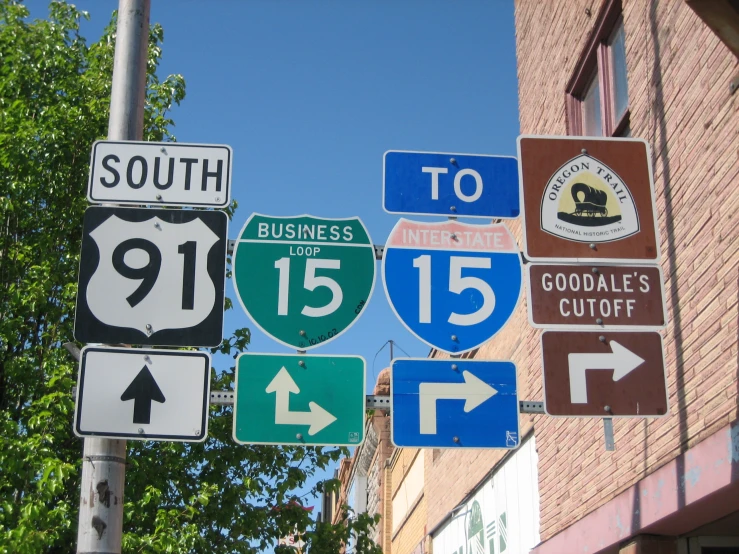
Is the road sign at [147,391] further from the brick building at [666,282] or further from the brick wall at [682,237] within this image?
the brick wall at [682,237]

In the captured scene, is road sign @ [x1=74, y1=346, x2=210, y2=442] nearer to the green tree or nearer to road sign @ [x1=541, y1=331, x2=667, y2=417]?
road sign @ [x1=541, y1=331, x2=667, y2=417]

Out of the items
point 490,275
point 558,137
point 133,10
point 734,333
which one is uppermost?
point 133,10

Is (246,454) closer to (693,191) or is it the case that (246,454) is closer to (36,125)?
(36,125)

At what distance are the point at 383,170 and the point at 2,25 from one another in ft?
26.6

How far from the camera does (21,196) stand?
38.3 feet

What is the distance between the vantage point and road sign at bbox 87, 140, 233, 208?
6457 mm

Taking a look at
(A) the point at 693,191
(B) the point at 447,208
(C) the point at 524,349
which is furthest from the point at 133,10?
(C) the point at 524,349

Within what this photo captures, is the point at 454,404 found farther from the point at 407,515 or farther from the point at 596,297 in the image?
the point at 407,515

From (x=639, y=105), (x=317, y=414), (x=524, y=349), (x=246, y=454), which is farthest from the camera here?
(x=524, y=349)

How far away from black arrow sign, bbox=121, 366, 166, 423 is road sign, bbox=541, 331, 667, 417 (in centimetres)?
247

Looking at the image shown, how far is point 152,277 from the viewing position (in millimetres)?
6301

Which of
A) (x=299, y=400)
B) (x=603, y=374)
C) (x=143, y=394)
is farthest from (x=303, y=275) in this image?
(x=603, y=374)

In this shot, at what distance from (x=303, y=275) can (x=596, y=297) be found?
1989mm

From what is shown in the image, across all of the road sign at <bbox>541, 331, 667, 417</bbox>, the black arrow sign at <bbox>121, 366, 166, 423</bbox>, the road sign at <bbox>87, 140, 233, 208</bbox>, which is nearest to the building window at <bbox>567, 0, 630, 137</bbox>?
the road sign at <bbox>541, 331, 667, 417</bbox>
